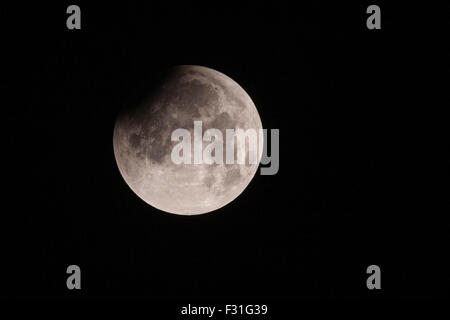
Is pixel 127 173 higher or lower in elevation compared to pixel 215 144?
lower

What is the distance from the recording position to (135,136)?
507cm

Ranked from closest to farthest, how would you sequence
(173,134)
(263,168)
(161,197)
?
(173,134)
(161,197)
(263,168)

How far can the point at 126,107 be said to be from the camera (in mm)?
5336

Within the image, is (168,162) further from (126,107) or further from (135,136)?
(126,107)

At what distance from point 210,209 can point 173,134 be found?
1.32 m

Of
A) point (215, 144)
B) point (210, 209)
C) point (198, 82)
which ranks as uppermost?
point (198, 82)

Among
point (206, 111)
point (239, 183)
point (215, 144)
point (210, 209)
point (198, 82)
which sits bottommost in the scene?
point (210, 209)

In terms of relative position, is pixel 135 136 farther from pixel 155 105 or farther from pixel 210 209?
pixel 210 209

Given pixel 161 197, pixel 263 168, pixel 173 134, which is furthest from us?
pixel 263 168

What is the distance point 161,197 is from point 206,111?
51.1 inches

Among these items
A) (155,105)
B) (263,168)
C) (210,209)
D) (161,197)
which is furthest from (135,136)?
(263,168)

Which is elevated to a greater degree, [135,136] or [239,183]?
[135,136]

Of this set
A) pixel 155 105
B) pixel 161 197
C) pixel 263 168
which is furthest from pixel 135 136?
pixel 263 168

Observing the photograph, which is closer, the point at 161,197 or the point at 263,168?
→ the point at 161,197
